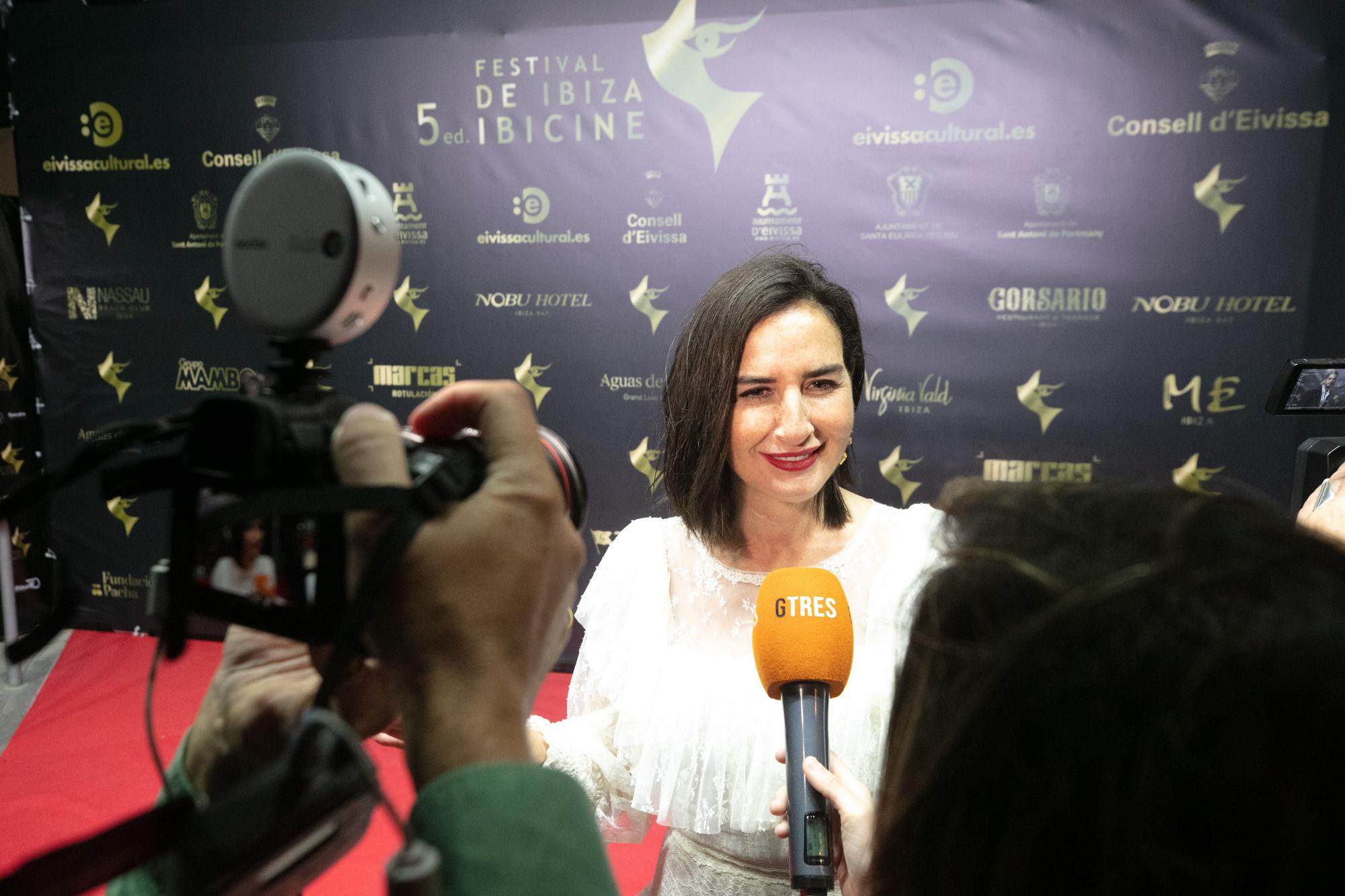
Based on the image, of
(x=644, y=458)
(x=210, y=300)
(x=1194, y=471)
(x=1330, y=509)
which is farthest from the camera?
(x=210, y=300)

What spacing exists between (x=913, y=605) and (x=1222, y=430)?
2850 millimetres

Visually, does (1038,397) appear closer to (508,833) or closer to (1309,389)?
(1309,389)

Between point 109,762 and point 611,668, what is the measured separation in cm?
197

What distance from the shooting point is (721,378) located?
1.43m

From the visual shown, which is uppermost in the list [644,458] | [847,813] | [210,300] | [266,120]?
[266,120]

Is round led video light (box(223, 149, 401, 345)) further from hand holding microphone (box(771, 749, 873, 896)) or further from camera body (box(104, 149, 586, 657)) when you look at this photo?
hand holding microphone (box(771, 749, 873, 896))

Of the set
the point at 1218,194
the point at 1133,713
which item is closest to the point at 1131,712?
the point at 1133,713


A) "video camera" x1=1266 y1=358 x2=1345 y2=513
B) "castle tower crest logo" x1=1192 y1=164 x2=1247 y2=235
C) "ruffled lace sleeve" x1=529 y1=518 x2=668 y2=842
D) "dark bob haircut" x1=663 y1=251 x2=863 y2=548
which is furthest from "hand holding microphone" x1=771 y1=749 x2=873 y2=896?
"castle tower crest logo" x1=1192 y1=164 x2=1247 y2=235

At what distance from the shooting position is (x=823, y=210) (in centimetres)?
290

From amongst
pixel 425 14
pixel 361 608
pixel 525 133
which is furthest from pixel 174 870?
pixel 425 14

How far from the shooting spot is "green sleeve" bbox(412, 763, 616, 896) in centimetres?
39

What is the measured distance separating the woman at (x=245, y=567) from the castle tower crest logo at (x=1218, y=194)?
3009mm

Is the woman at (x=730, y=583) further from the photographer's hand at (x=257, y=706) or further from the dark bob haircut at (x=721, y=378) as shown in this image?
the photographer's hand at (x=257, y=706)

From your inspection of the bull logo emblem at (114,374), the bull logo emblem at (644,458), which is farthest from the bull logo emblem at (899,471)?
the bull logo emblem at (114,374)
